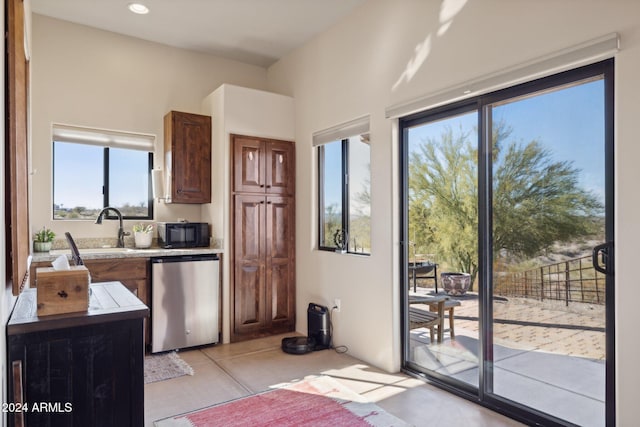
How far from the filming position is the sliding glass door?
7.02 feet

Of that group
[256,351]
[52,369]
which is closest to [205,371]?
[256,351]

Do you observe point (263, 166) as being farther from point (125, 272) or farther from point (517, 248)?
point (517, 248)

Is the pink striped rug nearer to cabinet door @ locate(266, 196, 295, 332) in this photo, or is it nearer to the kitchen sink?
cabinet door @ locate(266, 196, 295, 332)

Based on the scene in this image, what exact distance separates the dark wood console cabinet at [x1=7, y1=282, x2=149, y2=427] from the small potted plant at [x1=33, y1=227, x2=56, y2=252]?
2065 mm

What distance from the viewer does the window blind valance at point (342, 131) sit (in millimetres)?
3495

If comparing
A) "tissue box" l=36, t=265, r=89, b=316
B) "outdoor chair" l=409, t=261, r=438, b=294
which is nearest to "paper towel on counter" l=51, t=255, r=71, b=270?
"tissue box" l=36, t=265, r=89, b=316

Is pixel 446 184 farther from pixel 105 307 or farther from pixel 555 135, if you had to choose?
pixel 105 307

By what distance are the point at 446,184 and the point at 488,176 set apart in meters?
0.36

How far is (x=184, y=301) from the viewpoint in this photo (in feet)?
12.4

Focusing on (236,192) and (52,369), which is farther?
(236,192)

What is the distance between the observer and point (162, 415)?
2.54 metres

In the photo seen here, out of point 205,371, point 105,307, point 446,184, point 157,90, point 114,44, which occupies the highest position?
point 114,44

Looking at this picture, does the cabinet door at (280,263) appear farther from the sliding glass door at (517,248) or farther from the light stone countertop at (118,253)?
the sliding glass door at (517,248)

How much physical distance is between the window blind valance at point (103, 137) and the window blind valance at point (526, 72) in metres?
2.68
